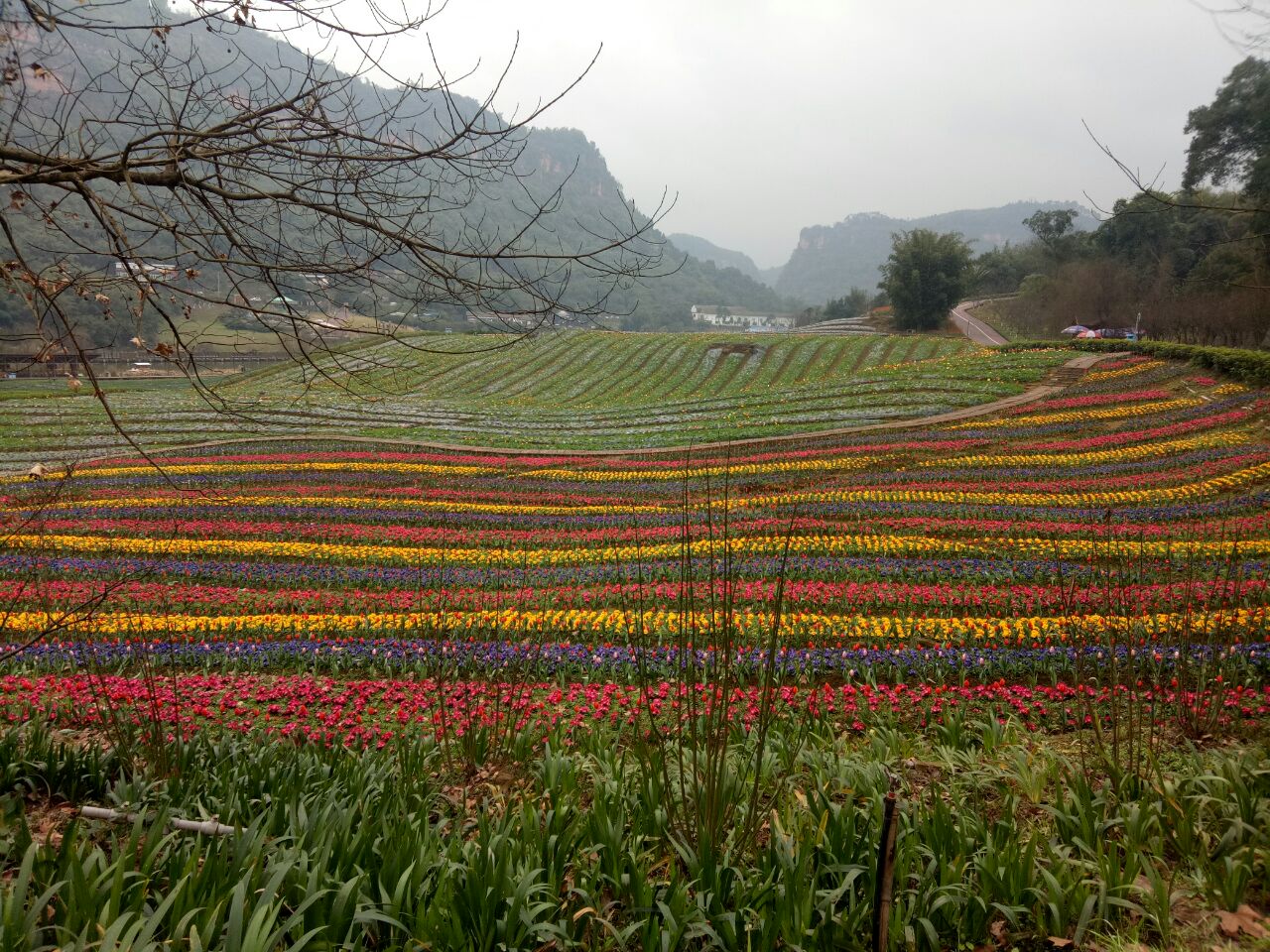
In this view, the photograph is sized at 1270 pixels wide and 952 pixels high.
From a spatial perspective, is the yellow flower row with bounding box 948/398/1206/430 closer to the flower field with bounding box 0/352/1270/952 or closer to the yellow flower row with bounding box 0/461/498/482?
the flower field with bounding box 0/352/1270/952

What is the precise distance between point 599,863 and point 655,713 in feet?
10.5

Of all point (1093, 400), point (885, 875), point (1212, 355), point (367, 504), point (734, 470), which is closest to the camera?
point (885, 875)

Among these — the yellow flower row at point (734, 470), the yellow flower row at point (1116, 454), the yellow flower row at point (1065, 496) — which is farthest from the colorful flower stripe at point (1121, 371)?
the yellow flower row at point (734, 470)

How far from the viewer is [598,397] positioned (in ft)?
138

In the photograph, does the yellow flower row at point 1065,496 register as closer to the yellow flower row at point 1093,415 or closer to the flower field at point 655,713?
the flower field at point 655,713

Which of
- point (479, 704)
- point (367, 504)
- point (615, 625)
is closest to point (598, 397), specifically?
point (367, 504)

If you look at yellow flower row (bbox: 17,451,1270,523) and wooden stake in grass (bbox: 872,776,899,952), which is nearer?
wooden stake in grass (bbox: 872,776,899,952)

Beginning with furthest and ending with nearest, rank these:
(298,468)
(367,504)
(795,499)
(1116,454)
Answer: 1. (298,468)
2. (1116,454)
3. (367,504)
4. (795,499)

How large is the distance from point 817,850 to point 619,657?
486 cm

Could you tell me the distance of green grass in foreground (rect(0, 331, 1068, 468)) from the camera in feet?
91.3

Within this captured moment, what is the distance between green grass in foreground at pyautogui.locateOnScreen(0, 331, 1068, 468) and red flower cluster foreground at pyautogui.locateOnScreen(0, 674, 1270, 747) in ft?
33.8

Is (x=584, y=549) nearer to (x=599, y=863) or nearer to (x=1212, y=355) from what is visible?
(x=599, y=863)

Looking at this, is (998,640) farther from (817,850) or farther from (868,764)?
(817,850)

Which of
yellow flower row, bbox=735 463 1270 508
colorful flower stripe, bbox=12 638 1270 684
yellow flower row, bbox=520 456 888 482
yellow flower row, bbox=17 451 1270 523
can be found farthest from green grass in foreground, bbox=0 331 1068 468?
colorful flower stripe, bbox=12 638 1270 684
